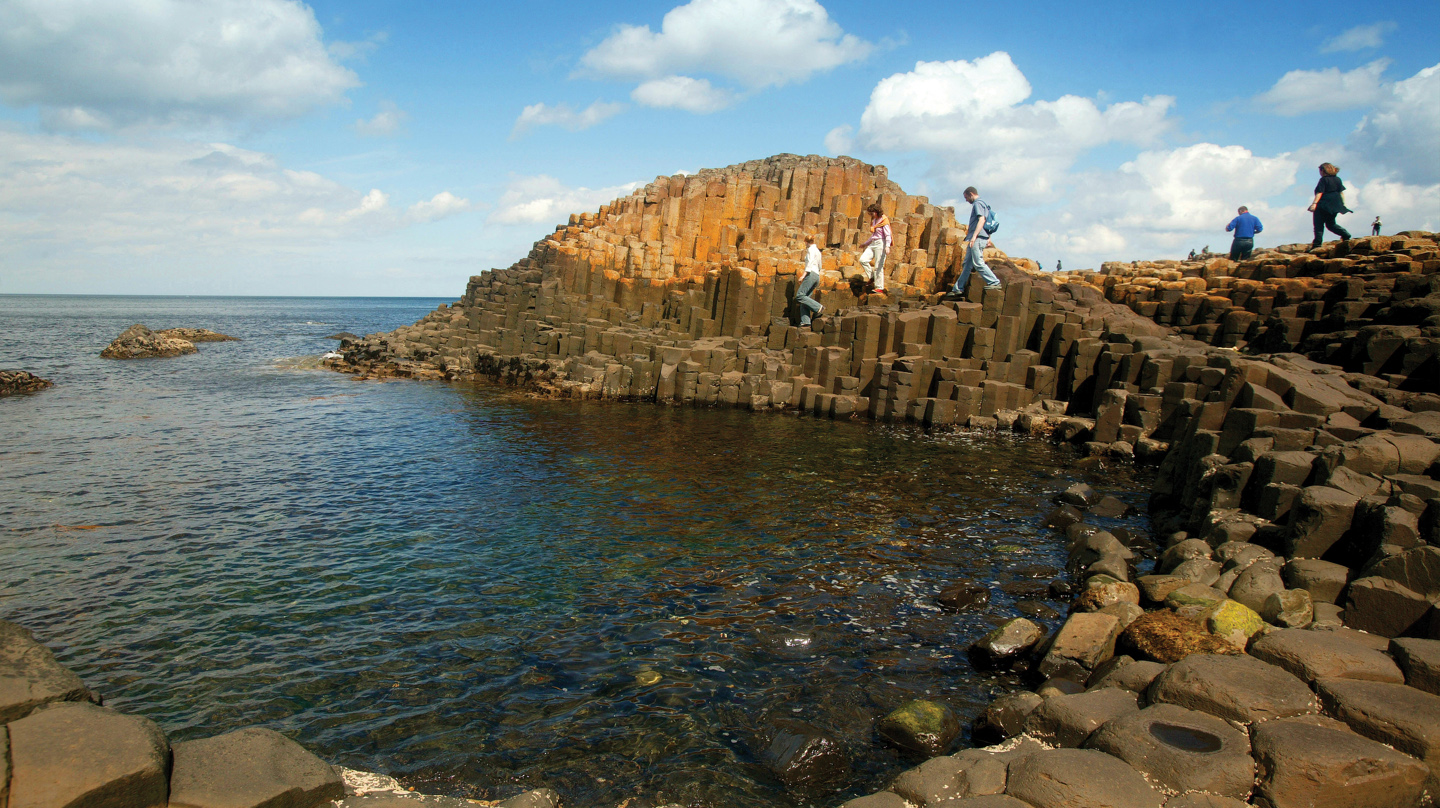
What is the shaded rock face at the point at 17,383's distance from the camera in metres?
23.6

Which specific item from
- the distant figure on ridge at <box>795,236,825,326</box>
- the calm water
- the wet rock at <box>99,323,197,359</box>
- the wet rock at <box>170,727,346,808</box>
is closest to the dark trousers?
the calm water

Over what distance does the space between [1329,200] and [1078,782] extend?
21167 millimetres

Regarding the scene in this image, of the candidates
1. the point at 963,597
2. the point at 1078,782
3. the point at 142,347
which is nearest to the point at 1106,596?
the point at 963,597

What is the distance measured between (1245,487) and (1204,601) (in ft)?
10.7

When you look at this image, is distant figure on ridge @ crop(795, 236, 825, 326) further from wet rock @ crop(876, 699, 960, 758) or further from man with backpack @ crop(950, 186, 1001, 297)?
wet rock @ crop(876, 699, 960, 758)

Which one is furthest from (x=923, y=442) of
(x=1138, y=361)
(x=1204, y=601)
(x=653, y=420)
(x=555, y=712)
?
(x=555, y=712)

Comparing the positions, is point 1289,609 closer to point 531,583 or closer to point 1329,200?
point 531,583

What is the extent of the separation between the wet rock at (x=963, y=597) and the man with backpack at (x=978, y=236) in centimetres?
1408

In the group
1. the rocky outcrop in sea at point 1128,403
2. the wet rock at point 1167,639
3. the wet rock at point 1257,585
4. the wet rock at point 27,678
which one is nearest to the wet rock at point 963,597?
the rocky outcrop in sea at point 1128,403

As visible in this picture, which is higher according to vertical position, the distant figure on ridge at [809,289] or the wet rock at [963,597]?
the distant figure on ridge at [809,289]

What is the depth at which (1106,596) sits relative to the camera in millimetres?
7852

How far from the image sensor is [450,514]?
39.8 feet

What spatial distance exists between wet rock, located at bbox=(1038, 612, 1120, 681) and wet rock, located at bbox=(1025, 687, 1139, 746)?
101 cm

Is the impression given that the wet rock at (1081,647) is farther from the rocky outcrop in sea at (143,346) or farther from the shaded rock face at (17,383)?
the rocky outcrop in sea at (143,346)
